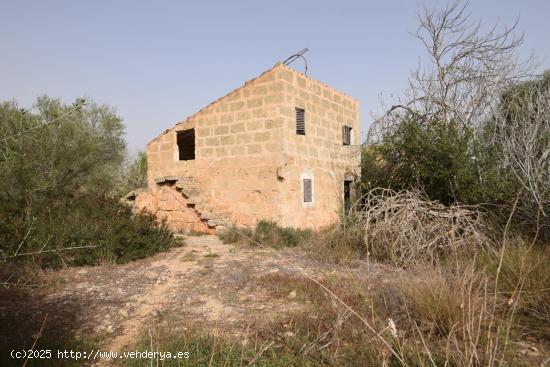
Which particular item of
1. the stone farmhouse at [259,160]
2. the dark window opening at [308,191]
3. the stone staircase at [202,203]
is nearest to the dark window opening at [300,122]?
the stone farmhouse at [259,160]

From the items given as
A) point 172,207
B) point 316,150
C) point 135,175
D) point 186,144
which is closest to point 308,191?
point 316,150

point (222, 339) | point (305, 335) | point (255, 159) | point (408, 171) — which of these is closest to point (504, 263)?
point (305, 335)

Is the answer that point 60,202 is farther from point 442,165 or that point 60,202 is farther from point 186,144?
point 442,165

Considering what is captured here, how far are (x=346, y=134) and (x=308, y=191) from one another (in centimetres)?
305

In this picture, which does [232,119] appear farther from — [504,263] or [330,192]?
[504,263]

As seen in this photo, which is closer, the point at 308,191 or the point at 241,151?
the point at 241,151

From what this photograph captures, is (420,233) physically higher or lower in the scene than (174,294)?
higher

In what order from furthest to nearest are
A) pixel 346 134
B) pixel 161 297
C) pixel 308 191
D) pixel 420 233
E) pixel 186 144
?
pixel 186 144, pixel 346 134, pixel 308 191, pixel 420 233, pixel 161 297

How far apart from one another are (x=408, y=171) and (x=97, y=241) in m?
6.56

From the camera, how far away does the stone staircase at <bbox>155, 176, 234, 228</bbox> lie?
374 inches

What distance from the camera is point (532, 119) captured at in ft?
21.1

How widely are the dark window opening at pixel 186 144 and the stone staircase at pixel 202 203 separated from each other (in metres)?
1.47

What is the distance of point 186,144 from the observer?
11977mm

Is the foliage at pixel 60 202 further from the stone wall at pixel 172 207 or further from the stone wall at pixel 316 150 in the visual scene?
the stone wall at pixel 316 150
